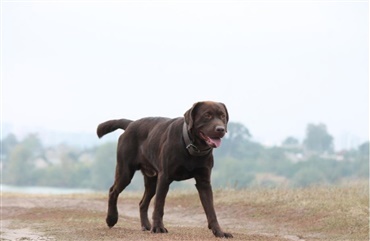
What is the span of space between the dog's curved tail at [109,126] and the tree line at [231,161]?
80102 millimetres

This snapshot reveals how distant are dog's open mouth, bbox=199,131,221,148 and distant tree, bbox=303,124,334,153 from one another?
144031mm

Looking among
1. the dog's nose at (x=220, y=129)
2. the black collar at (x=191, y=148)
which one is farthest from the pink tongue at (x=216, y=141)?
the black collar at (x=191, y=148)

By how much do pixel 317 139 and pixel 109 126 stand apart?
148 meters

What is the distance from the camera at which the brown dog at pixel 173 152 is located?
39.1ft

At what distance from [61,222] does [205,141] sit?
5498 mm

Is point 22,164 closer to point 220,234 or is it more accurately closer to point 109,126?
point 109,126

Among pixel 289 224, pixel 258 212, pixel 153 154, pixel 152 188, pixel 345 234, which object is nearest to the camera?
pixel 153 154

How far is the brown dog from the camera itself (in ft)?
39.1

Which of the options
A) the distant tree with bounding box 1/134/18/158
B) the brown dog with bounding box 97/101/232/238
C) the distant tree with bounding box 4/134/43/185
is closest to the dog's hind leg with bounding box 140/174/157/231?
the brown dog with bounding box 97/101/232/238

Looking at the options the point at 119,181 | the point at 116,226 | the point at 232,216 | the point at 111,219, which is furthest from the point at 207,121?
the point at 232,216

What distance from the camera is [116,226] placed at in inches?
594

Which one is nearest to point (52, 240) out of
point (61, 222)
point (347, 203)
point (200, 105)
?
point (200, 105)

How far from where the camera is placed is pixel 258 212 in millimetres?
19547

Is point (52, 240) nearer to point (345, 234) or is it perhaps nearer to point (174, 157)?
point (174, 157)
